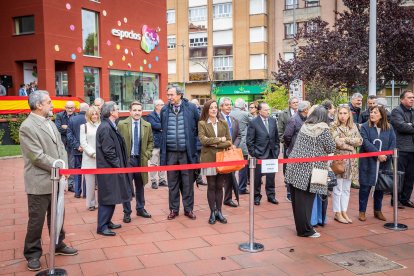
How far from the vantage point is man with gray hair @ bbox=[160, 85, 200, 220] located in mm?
6785

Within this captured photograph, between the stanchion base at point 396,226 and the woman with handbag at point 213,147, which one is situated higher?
the woman with handbag at point 213,147

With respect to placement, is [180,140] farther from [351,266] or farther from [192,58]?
[192,58]

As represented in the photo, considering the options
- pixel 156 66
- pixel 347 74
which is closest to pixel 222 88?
pixel 156 66

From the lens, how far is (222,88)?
47000 mm

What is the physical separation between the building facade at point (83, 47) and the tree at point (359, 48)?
1159 centimetres

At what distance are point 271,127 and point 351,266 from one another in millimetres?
3533

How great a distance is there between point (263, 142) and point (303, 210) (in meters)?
2.20

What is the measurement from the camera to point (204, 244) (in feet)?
18.4

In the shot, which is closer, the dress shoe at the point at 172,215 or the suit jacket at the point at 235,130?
the dress shoe at the point at 172,215

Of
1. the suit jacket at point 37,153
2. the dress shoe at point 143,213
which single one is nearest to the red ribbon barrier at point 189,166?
the suit jacket at point 37,153

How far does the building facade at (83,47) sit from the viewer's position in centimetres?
2012

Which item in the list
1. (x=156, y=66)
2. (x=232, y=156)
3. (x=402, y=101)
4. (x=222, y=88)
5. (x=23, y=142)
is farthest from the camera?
(x=222, y=88)

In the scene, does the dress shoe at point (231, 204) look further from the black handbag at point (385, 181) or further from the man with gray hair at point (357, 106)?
the man with gray hair at point (357, 106)

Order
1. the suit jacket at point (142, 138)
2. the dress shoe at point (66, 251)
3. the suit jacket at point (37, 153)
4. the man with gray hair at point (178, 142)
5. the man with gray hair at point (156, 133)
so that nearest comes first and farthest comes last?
the suit jacket at point (37, 153)
the dress shoe at point (66, 251)
the man with gray hair at point (178, 142)
the suit jacket at point (142, 138)
the man with gray hair at point (156, 133)
